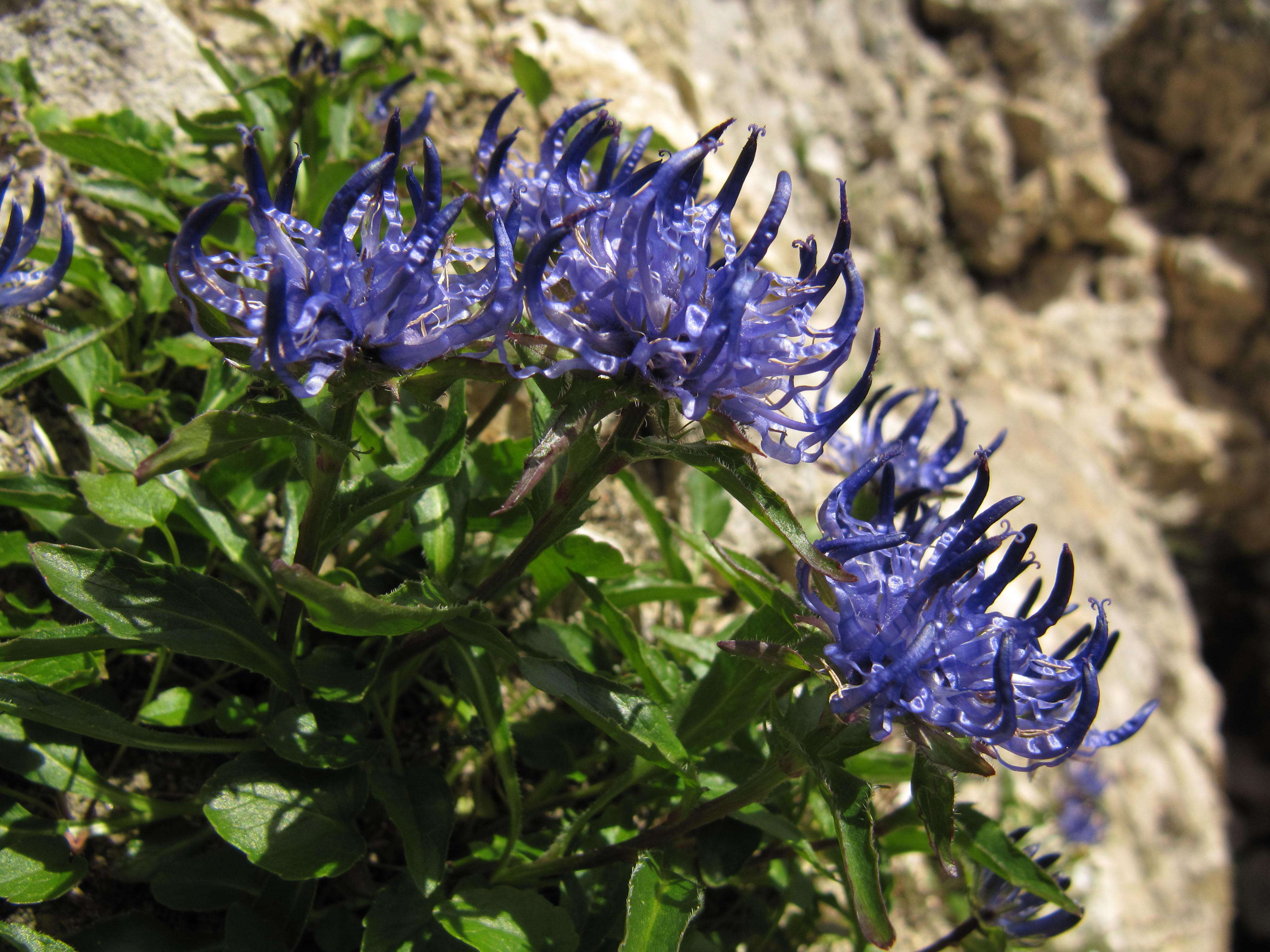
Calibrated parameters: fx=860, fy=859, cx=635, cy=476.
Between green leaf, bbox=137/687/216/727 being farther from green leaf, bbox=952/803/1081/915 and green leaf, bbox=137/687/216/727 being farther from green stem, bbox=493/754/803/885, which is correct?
green leaf, bbox=952/803/1081/915

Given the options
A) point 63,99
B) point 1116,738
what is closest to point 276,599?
point 1116,738

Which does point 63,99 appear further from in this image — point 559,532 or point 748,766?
point 748,766

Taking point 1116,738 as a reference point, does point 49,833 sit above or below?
below

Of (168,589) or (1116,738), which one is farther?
(1116,738)

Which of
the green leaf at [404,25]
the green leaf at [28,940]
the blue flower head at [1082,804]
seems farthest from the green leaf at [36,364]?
the blue flower head at [1082,804]

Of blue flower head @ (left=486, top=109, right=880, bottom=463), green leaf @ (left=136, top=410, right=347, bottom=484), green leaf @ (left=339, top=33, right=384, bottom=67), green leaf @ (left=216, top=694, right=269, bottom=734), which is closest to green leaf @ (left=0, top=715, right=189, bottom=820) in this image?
green leaf @ (left=216, top=694, right=269, bottom=734)

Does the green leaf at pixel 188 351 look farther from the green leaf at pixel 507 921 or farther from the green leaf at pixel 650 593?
the green leaf at pixel 507 921

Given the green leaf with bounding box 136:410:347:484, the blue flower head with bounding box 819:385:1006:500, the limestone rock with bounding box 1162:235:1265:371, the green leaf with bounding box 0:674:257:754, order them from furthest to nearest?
the limestone rock with bounding box 1162:235:1265:371, the blue flower head with bounding box 819:385:1006:500, the green leaf with bounding box 0:674:257:754, the green leaf with bounding box 136:410:347:484

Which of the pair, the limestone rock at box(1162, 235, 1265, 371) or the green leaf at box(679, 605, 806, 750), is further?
the limestone rock at box(1162, 235, 1265, 371)
